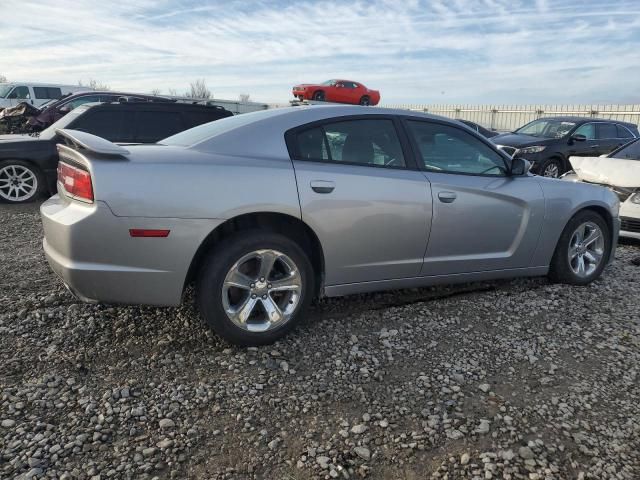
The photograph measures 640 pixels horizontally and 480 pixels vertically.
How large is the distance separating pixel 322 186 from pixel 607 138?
36.4ft

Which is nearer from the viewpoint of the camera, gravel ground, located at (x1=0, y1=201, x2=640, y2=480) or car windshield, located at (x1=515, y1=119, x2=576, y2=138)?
gravel ground, located at (x1=0, y1=201, x2=640, y2=480)

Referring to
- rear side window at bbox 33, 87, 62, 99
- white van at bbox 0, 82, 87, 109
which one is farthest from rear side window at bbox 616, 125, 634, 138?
rear side window at bbox 33, 87, 62, 99

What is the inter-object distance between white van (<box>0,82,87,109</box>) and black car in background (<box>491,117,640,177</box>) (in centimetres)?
2021

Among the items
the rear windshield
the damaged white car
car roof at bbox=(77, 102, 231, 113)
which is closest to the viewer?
the rear windshield

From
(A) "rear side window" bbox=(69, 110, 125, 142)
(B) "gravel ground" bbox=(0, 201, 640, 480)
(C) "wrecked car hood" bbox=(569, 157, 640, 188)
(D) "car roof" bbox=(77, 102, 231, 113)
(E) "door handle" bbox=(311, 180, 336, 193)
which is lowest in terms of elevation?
(B) "gravel ground" bbox=(0, 201, 640, 480)

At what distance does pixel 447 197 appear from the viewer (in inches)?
144

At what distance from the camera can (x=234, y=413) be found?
2.55 metres

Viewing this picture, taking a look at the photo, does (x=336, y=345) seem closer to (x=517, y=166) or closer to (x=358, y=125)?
(x=358, y=125)

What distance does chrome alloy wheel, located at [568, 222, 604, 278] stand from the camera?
4.55 m

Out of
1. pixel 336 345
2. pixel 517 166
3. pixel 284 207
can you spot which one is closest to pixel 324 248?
pixel 284 207

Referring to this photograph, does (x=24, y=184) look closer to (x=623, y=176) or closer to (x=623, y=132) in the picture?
(x=623, y=176)

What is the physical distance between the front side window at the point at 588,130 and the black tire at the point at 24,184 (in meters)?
10.8

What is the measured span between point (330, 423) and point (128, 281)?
1385mm

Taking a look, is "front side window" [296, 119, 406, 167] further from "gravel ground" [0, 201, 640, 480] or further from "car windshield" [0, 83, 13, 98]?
"car windshield" [0, 83, 13, 98]
